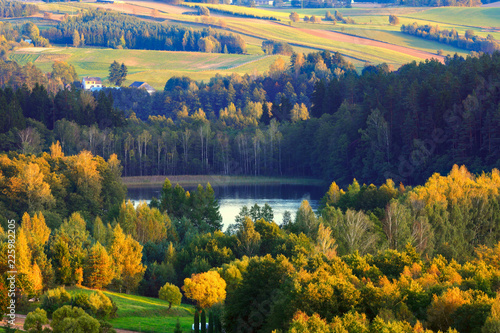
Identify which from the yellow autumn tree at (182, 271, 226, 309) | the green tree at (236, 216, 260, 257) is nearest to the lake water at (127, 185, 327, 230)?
the green tree at (236, 216, 260, 257)

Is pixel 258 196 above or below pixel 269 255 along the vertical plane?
below

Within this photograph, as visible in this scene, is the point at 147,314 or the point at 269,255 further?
the point at 147,314

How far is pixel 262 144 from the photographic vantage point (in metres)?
138

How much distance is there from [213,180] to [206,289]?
82.3 metres

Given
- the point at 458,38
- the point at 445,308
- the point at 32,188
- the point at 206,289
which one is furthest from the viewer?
the point at 458,38

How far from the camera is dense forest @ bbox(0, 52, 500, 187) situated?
9812cm

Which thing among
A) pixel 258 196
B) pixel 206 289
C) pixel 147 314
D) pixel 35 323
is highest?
pixel 35 323

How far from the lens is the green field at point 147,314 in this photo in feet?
137

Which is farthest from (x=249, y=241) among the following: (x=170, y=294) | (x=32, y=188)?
(x=32, y=188)

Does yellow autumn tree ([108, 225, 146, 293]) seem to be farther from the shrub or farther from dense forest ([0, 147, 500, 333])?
the shrub

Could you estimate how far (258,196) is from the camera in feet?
351

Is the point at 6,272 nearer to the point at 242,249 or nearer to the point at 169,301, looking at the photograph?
the point at 169,301

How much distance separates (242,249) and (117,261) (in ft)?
36.3

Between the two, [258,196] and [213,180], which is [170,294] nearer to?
[258,196]
